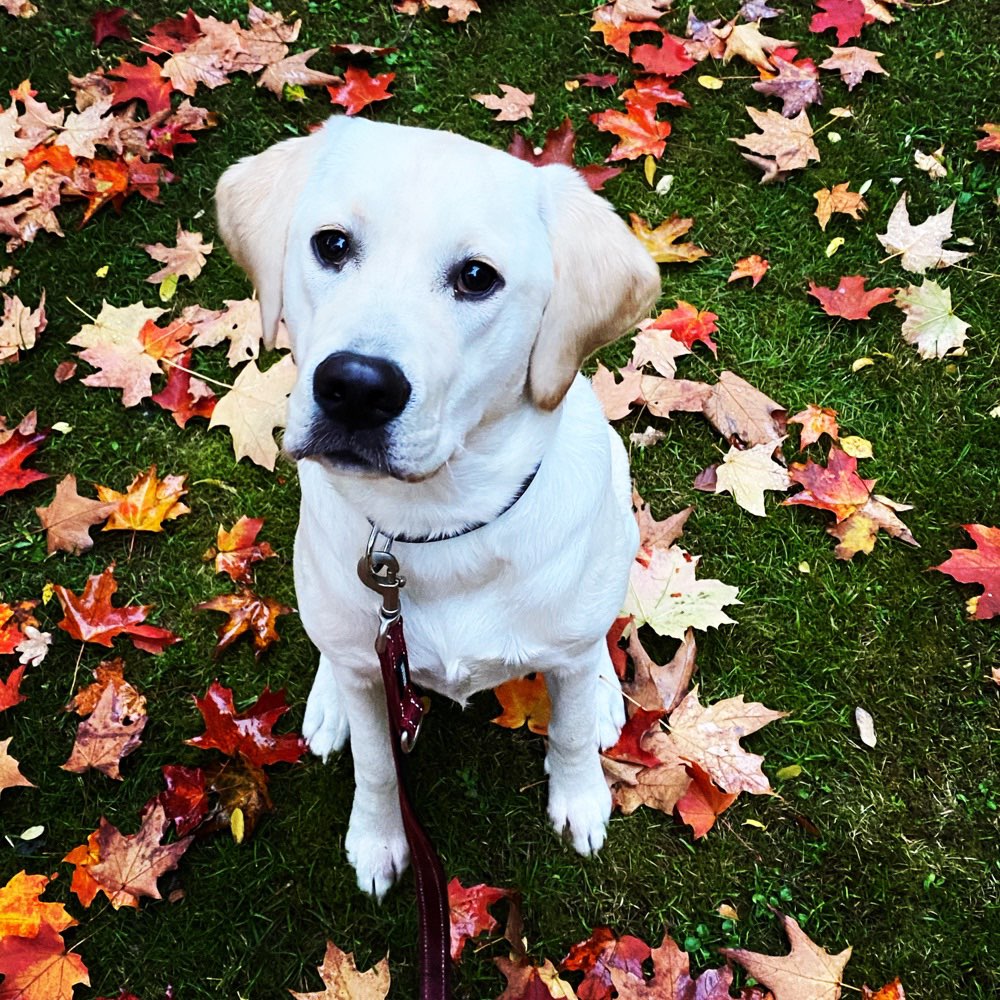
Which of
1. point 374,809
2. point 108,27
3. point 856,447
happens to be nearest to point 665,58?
point 856,447

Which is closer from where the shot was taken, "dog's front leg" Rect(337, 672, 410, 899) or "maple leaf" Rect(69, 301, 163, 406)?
"dog's front leg" Rect(337, 672, 410, 899)

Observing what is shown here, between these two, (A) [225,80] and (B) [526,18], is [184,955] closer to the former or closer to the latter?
(A) [225,80]

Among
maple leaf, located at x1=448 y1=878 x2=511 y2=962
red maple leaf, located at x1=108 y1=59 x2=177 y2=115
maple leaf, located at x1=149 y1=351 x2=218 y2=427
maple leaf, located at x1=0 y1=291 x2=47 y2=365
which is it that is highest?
red maple leaf, located at x1=108 y1=59 x2=177 y2=115

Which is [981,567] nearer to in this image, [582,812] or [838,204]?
[582,812]

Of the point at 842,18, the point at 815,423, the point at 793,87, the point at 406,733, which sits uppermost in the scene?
the point at 842,18

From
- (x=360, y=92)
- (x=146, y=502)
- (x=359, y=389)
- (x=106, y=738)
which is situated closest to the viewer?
(x=359, y=389)

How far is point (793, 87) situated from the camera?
14.1 ft

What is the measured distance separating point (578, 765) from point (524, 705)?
0.33 m

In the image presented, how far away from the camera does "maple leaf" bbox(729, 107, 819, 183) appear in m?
4.11

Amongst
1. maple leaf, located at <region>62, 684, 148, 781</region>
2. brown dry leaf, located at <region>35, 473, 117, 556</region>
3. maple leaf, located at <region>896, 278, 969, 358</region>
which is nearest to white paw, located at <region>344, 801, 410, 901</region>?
maple leaf, located at <region>62, 684, 148, 781</region>

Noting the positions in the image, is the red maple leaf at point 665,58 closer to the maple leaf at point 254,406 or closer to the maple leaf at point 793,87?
the maple leaf at point 793,87

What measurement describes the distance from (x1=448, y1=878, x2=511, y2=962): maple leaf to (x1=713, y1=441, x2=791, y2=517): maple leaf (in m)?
1.55

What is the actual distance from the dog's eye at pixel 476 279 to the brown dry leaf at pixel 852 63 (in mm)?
3451

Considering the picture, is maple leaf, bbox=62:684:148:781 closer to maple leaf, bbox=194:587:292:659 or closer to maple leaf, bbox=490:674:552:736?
→ maple leaf, bbox=194:587:292:659
